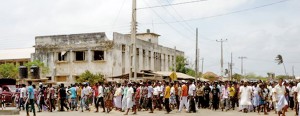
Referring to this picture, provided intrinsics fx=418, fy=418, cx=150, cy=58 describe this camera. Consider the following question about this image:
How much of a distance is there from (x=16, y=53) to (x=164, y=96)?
41.7m

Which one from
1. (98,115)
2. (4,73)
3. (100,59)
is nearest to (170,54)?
(100,59)

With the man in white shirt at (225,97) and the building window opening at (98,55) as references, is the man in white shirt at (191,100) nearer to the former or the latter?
the man in white shirt at (225,97)

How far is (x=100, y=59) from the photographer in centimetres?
4494

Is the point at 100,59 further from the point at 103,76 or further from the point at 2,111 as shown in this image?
the point at 2,111

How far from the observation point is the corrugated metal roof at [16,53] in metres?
57.1

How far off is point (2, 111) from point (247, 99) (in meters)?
13.4

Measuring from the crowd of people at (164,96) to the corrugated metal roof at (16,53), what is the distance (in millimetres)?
31065

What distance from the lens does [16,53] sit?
59.5 meters

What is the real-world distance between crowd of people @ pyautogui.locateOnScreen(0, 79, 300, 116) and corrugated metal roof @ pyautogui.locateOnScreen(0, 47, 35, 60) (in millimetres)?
31065

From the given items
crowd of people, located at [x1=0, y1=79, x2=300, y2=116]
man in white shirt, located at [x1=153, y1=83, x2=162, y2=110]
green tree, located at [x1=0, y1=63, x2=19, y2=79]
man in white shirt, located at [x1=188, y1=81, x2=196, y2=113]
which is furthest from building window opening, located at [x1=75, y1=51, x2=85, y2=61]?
man in white shirt, located at [x1=188, y1=81, x2=196, y2=113]

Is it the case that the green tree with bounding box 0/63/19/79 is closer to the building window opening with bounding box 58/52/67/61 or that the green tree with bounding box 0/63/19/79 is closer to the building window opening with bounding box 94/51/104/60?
the building window opening with bounding box 58/52/67/61

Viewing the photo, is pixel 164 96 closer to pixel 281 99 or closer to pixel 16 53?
pixel 281 99

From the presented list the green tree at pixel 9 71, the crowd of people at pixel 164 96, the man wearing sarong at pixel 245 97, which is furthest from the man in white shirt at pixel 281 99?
the green tree at pixel 9 71

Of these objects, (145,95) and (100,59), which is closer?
(145,95)
